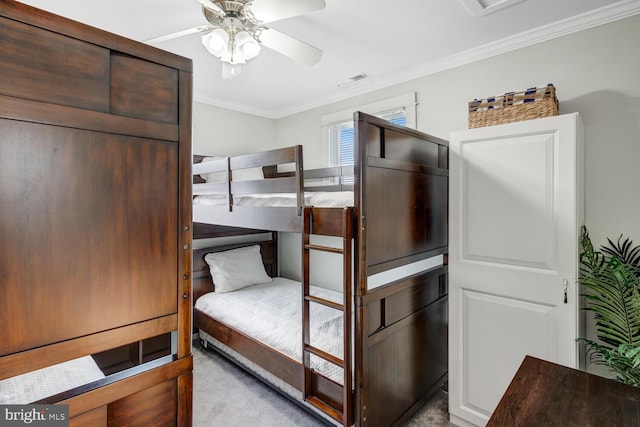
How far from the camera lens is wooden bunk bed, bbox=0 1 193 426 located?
84 centimetres

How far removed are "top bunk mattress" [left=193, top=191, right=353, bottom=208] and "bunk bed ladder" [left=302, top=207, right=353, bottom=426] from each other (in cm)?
11

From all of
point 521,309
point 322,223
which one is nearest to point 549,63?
point 521,309

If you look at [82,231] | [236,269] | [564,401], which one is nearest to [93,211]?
[82,231]

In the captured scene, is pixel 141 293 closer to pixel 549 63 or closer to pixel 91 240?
pixel 91 240

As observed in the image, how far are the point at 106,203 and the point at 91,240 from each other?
0.38ft

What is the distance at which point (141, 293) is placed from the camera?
1.07 m

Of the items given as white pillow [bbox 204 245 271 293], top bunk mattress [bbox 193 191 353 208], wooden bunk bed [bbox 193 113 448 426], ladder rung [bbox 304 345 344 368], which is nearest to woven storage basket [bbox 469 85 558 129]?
wooden bunk bed [bbox 193 113 448 426]

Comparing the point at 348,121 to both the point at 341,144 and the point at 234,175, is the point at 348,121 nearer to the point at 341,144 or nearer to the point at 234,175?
the point at 341,144

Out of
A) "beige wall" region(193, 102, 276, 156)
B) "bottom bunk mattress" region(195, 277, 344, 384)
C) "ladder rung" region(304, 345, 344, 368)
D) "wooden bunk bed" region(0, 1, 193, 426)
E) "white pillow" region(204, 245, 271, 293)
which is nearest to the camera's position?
"wooden bunk bed" region(0, 1, 193, 426)

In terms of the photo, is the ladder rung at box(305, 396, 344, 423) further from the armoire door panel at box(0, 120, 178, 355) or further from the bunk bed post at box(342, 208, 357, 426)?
the armoire door panel at box(0, 120, 178, 355)

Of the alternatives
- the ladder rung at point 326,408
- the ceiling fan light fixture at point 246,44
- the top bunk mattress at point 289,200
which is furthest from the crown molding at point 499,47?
the ladder rung at point 326,408

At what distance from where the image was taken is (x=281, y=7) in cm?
160

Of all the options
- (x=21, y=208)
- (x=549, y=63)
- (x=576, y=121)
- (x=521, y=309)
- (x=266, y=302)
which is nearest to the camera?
(x=21, y=208)

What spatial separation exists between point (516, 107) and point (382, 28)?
1031mm
